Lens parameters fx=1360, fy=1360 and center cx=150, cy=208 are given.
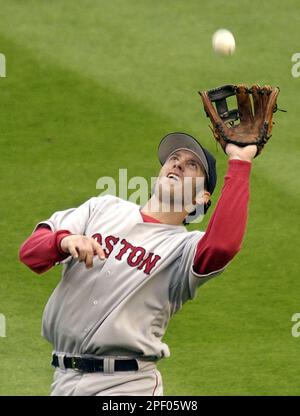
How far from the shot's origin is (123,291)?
641 centimetres

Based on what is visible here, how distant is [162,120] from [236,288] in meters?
2.18

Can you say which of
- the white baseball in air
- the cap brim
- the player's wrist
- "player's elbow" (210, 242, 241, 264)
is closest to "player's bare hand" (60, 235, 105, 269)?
the player's wrist

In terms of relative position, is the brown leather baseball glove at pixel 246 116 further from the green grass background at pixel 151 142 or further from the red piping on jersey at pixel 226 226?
the green grass background at pixel 151 142

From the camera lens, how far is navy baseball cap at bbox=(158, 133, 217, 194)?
6.71 metres

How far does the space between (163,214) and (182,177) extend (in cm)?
20

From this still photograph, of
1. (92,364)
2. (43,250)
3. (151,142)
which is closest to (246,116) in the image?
(43,250)

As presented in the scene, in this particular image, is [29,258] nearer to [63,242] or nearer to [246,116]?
[63,242]

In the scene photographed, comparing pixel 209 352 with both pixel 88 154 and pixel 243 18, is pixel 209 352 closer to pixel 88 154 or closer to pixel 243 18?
pixel 88 154

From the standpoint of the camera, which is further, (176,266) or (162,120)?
(162,120)

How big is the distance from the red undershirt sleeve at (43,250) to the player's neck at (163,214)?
55 centimetres

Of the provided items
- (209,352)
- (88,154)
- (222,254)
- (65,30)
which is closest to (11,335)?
(209,352)

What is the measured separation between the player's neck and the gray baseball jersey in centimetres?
9

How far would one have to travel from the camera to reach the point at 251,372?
883 cm

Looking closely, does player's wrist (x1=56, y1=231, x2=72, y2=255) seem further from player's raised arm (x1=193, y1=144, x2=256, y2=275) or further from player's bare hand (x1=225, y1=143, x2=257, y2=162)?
player's bare hand (x1=225, y1=143, x2=257, y2=162)
